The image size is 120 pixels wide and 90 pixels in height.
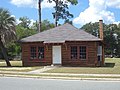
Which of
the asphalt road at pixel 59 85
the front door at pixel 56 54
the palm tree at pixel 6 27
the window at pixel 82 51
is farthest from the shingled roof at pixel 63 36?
the asphalt road at pixel 59 85

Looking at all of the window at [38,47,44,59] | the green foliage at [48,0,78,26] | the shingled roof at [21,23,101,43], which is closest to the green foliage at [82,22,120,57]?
the green foliage at [48,0,78,26]

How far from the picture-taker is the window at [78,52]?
34.3 meters

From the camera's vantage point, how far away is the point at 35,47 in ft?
117

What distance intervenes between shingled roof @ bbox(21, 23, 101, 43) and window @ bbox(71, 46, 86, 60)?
1140mm

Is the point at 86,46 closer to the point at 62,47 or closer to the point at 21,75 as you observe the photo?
the point at 62,47

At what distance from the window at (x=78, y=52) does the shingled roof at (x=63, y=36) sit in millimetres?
1140

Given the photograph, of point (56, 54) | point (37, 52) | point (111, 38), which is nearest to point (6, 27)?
point (37, 52)

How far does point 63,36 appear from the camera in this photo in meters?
35.1

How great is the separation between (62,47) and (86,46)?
265 centimetres

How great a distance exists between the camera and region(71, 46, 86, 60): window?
34.3 metres

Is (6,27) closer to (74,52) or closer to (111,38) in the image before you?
(74,52)

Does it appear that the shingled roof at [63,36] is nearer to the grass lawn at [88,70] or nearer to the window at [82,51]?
the window at [82,51]

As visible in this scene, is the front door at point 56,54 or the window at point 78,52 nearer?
the window at point 78,52

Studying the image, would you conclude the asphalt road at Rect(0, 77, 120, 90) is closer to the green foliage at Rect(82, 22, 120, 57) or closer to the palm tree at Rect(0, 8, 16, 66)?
the palm tree at Rect(0, 8, 16, 66)
